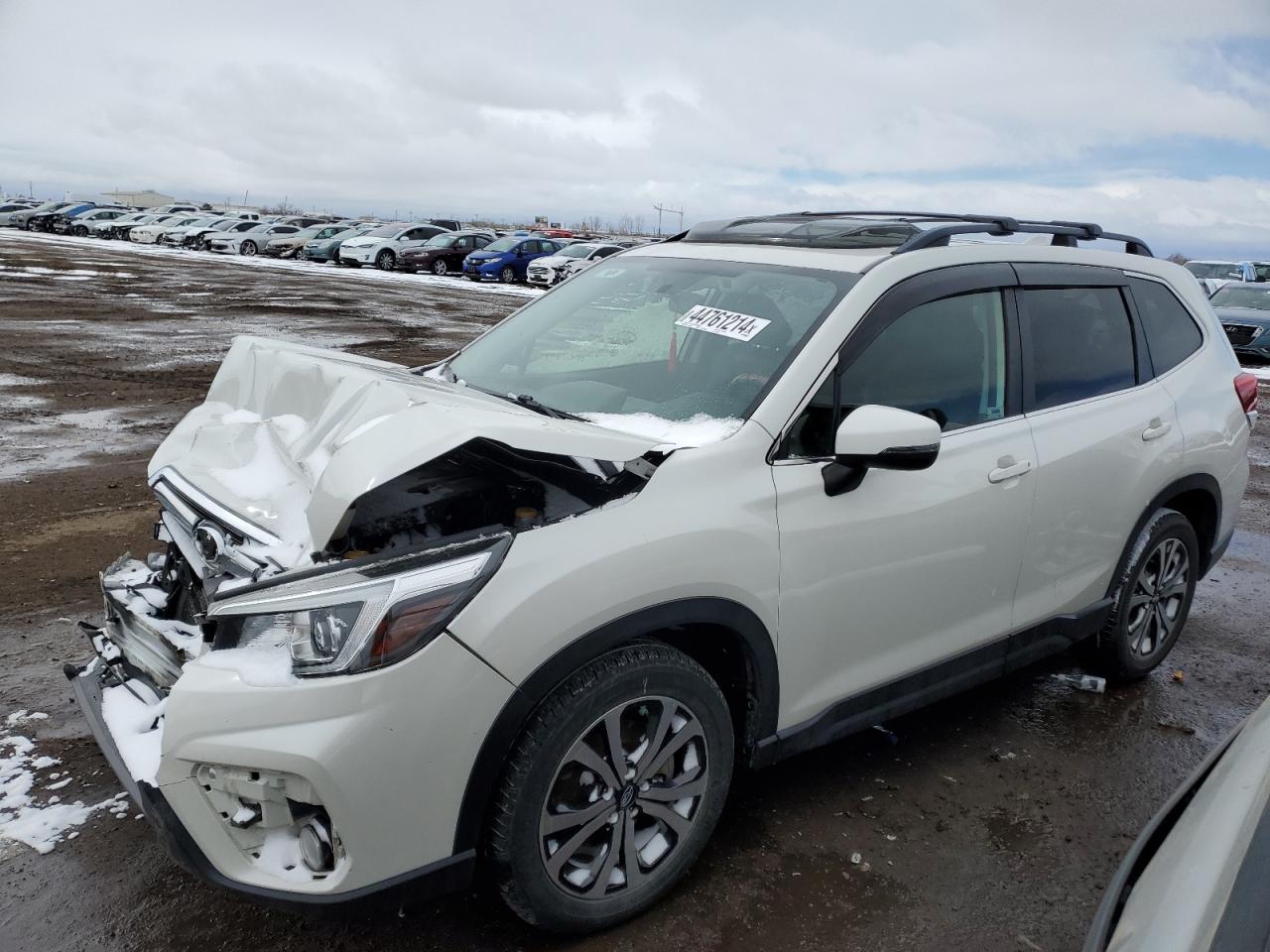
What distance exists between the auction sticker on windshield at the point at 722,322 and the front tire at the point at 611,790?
1113 mm

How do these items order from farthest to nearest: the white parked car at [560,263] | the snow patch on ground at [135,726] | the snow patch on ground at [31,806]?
the white parked car at [560,263] < the snow patch on ground at [31,806] < the snow patch on ground at [135,726]

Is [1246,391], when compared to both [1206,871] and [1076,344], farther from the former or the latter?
[1206,871]

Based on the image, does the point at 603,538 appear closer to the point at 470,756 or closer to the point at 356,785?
the point at 470,756

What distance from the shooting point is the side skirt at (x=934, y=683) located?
2973 millimetres

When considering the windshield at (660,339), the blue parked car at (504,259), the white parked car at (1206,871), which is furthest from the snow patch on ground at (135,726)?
the blue parked car at (504,259)

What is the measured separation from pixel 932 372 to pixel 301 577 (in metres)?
2.07

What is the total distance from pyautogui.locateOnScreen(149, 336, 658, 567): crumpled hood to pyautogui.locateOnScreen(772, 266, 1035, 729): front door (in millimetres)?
576

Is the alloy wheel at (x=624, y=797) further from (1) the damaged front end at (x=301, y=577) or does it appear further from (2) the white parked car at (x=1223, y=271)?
(2) the white parked car at (x=1223, y=271)

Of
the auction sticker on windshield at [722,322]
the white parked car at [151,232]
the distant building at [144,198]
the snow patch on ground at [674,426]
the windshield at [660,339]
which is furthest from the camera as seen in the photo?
the distant building at [144,198]

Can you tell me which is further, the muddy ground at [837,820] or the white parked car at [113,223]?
the white parked car at [113,223]

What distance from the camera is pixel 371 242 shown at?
35.5 metres

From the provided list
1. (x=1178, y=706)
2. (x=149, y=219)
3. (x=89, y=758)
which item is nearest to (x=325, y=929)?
(x=89, y=758)

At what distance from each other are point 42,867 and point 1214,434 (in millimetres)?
4557

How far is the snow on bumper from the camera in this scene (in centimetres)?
214
